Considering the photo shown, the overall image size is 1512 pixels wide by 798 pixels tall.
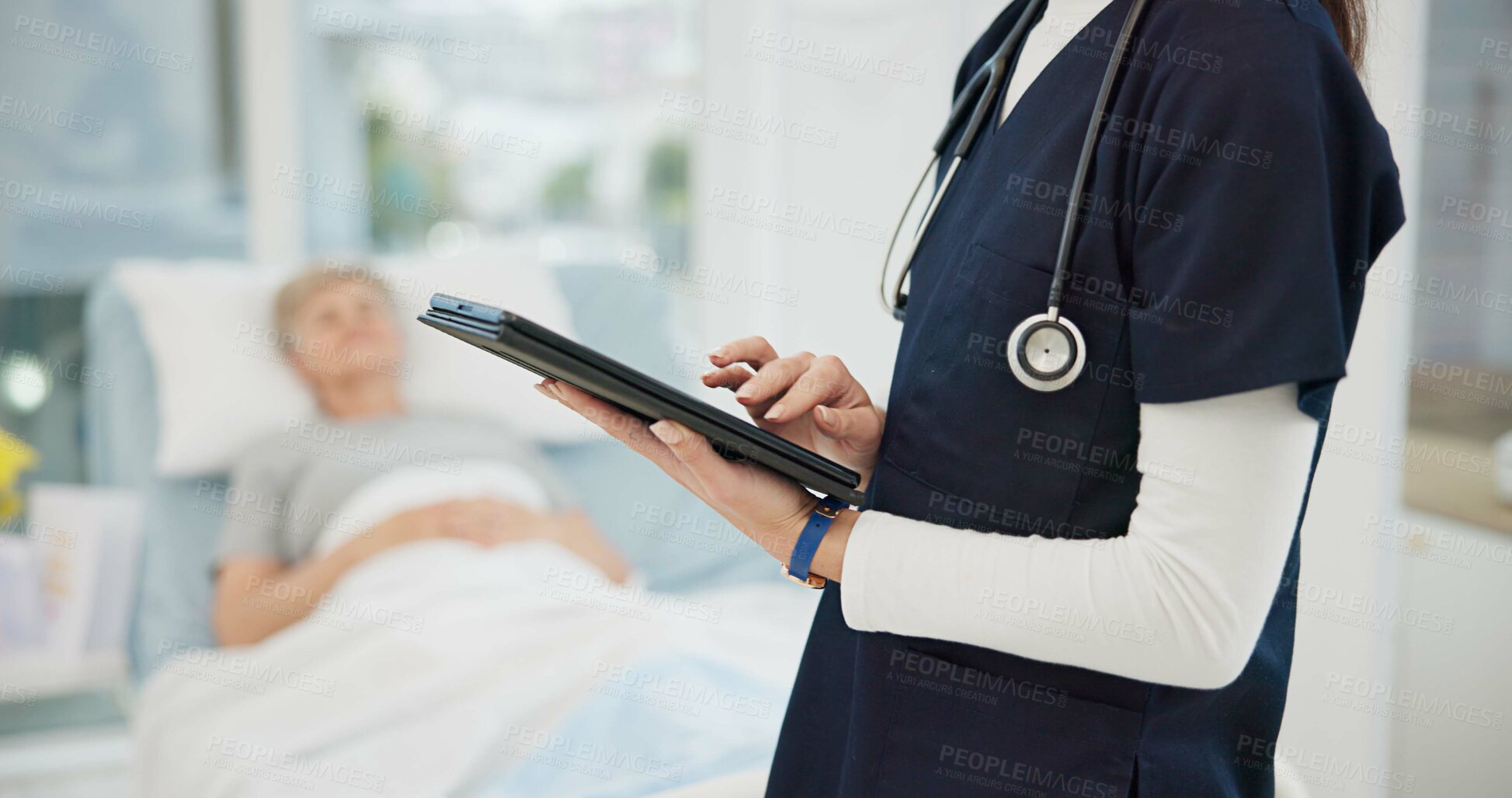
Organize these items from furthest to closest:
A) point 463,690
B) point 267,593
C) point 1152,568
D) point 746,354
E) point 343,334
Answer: point 343,334 < point 267,593 < point 463,690 < point 746,354 < point 1152,568

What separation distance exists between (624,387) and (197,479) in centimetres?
167

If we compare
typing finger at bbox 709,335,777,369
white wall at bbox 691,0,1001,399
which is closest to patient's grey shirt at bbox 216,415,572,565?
white wall at bbox 691,0,1001,399

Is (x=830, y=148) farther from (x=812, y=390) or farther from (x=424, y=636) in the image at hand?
(x=812, y=390)

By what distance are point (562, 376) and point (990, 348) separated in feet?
0.88

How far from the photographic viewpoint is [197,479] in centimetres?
199

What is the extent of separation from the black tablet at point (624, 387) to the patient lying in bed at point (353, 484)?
1.26m

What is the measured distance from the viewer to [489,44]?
2.72m

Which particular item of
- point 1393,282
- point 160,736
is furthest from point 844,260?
point 160,736

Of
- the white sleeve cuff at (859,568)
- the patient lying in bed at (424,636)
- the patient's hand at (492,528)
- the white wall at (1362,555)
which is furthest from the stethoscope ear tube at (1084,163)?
the patient's hand at (492,528)

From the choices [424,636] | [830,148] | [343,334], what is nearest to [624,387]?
[424,636]

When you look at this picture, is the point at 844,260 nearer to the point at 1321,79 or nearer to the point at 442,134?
the point at 442,134

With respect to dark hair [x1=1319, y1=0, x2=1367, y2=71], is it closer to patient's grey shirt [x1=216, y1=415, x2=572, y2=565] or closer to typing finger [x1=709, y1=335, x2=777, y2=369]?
typing finger [x1=709, y1=335, x2=777, y2=369]

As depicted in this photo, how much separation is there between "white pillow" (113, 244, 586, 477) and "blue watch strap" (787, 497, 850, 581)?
1563 mm

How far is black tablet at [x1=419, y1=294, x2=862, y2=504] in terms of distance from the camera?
0.61 meters
